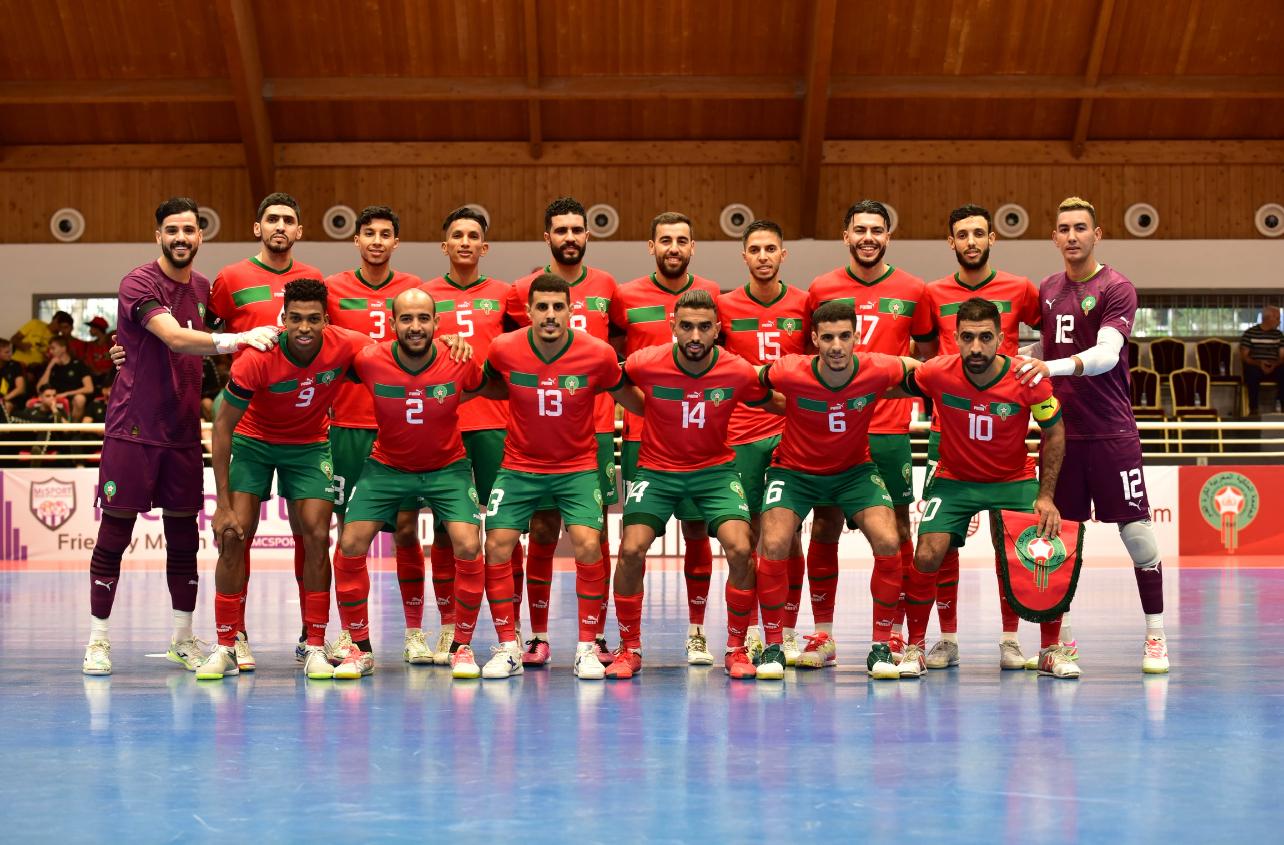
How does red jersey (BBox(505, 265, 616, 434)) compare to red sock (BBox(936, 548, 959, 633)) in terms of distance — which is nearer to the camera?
red sock (BBox(936, 548, 959, 633))

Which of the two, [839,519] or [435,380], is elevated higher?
[435,380]

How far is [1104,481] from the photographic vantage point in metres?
6.25

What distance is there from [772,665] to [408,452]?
74.0 inches

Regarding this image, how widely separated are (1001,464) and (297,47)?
1489 centimetres

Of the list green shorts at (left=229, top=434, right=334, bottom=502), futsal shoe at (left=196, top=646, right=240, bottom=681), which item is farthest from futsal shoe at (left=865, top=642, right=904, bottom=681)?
futsal shoe at (left=196, top=646, right=240, bottom=681)

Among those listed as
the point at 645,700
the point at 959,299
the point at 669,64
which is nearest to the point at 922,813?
the point at 645,700

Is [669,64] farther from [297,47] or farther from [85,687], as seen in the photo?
[85,687]

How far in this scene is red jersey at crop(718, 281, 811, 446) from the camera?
6680mm

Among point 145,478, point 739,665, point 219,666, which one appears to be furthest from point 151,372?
point 739,665

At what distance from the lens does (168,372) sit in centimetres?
643

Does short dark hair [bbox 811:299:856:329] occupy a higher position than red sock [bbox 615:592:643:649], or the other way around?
short dark hair [bbox 811:299:856:329]

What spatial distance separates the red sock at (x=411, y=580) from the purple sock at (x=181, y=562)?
966mm

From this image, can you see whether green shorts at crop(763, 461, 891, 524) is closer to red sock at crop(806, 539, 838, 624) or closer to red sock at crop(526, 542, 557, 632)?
red sock at crop(806, 539, 838, 624)

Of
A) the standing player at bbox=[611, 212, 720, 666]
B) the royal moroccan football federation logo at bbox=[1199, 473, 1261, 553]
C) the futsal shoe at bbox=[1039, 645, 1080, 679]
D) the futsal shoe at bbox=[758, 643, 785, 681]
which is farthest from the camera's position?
the royal moroccan football federation logo at bbox=[1199, 473, 1261, 553]
